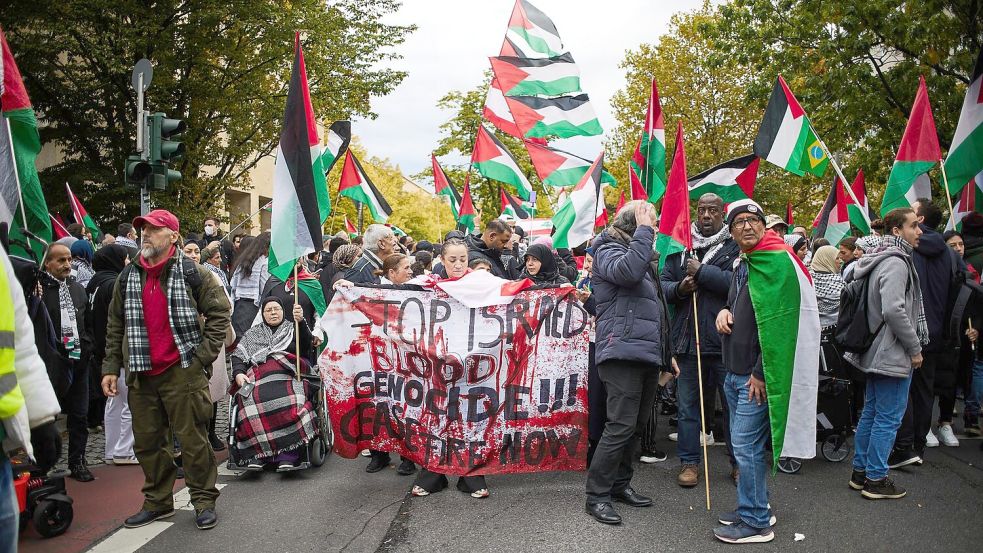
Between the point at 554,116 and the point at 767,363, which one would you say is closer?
the point at 767,363

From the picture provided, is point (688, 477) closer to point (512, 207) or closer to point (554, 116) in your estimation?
point (554, 116)

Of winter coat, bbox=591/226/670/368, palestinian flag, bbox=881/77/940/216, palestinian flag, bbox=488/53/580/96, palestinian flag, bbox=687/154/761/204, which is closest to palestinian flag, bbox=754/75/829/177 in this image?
palestinian flag, bbox=687/154/761/204

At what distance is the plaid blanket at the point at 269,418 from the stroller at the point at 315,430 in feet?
0.10

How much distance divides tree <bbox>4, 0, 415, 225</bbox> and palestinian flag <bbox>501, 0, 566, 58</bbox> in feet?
32.6

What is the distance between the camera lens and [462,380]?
5.71m

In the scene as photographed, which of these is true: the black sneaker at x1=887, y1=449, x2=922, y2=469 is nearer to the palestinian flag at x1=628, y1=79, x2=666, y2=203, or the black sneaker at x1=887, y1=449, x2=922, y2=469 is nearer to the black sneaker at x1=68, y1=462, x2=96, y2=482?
the palestinian flag at x1=628, y1=79, x2=666, y2=203

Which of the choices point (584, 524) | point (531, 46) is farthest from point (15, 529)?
point (531, 46)

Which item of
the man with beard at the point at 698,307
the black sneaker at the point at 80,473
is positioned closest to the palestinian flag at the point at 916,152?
the man with beard at the point at 698,307

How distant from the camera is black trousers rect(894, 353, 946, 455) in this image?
6098 millimetres

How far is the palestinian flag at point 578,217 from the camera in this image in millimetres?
7355

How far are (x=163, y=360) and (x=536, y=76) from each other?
6.93m

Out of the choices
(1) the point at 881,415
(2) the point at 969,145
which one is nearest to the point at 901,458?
(1) the point at 881,415

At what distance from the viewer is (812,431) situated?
458cm

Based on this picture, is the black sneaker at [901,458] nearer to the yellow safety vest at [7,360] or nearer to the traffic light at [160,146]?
the yellow safety vest at [7,360]
